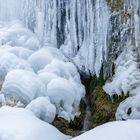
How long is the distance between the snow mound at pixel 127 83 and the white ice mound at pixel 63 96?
76cm

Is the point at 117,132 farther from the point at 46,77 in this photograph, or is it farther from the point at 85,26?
the point at 85,26

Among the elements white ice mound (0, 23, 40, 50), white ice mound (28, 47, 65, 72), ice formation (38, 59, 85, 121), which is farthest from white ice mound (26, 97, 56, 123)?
white ice mound (0, 23, 40, 50)

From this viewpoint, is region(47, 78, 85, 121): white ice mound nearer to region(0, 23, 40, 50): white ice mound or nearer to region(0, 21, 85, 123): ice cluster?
region(0, 21, 85, 123): ice cluster

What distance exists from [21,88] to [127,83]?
194 cm

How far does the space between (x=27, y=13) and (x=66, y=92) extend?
3.79 meters

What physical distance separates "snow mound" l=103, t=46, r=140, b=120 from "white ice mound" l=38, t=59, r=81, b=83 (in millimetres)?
861

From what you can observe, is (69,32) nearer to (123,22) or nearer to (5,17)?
(123,22)

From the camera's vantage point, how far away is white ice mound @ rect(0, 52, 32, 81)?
9234 mm

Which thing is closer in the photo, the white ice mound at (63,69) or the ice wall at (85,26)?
the ice wall at (85,26)

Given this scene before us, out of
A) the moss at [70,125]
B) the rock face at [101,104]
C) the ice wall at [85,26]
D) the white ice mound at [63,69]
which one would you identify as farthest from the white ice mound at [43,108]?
the ice wall at [85,26]

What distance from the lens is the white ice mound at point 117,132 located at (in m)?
6.34

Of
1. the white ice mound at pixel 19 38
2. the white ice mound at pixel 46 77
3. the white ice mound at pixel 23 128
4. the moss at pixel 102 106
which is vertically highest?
the white ice mound at pixel 19 38

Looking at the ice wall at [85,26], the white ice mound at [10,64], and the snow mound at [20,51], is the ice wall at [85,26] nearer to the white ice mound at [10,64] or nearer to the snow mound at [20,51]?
the snow mound at [20,51]

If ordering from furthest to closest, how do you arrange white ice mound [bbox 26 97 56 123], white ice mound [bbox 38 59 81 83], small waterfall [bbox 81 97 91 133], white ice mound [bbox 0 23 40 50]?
white ice mound [bbox 0 23 40 50], white ice mound [bbox 38 59 81 83], small waterfall [bbox 81 97 91 133], white ice mound [bbox 26 97 56 123]
